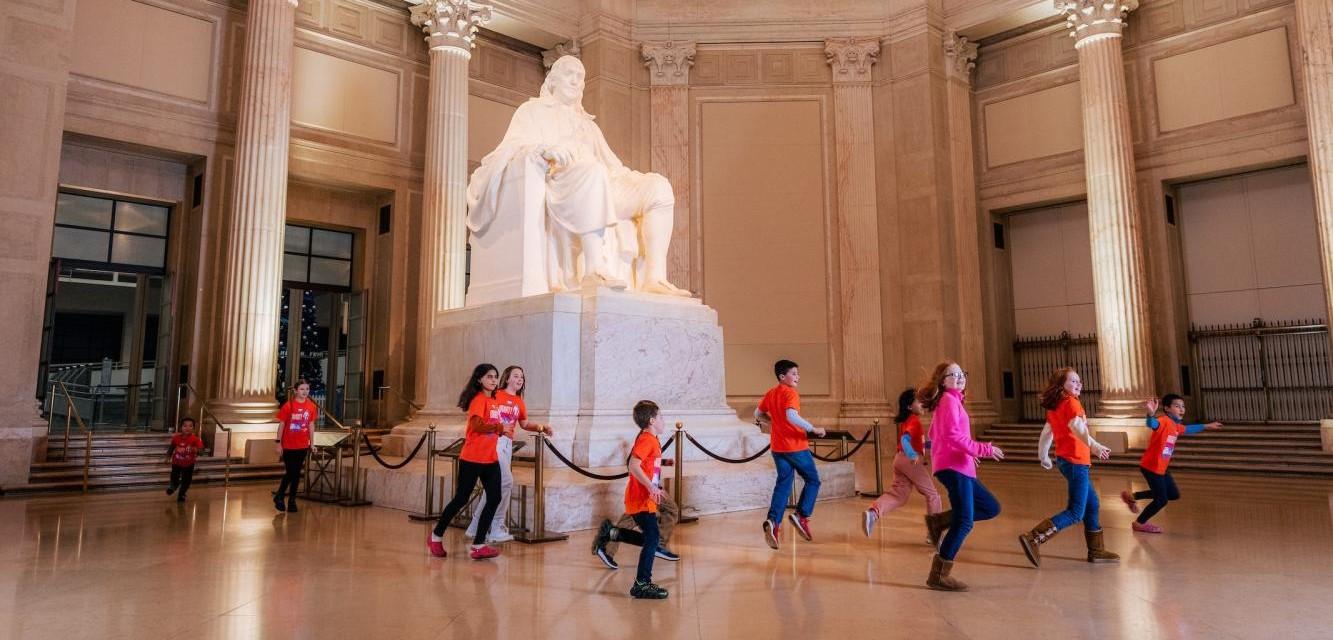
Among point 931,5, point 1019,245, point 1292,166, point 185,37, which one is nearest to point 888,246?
point 1019,245

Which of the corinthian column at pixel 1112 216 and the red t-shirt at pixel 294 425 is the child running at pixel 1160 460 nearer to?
the red t-shirt at pixel 294 425

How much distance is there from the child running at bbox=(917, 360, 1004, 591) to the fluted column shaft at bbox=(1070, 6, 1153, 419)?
9.51 m

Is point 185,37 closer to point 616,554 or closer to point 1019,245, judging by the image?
point 616,554

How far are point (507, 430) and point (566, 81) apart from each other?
14.1 feet

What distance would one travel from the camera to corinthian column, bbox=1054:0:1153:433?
12.2 m

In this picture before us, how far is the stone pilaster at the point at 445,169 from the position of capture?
41.8 feet

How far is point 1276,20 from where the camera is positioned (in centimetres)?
1235

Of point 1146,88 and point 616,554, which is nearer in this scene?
point 616,554

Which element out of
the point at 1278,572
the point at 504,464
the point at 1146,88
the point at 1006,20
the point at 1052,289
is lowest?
the point at 1278,572

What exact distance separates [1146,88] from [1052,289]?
370 centimetres

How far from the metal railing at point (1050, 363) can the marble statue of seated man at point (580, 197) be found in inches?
395

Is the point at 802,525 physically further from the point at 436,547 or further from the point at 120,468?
the point at 120,468

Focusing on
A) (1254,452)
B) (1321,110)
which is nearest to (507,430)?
(1254,452)

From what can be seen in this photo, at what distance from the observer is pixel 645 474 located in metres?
3.89
